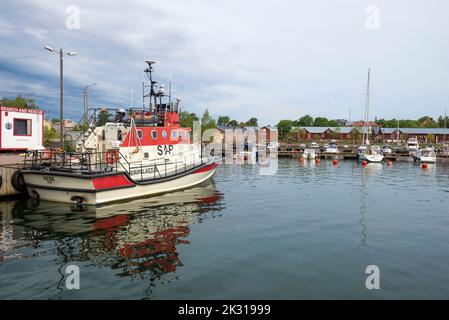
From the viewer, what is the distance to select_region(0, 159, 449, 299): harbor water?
25.2 feet

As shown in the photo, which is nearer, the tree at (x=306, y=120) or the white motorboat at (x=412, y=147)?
the white motorboat at (x=412, y=147)

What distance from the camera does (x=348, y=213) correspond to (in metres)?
15.6

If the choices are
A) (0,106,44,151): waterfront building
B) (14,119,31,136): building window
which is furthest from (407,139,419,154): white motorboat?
(14,119,31,136): building window

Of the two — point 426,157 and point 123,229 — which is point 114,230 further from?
point 426,157

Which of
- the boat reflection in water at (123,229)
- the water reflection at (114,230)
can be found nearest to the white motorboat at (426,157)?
the boat reflection in water at (123,229)

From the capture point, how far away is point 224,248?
10398mm

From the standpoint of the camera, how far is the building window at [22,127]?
Result: 23.2m

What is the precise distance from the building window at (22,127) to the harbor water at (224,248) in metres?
8.45

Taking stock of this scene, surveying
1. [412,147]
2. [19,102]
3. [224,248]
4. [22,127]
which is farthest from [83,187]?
[412,147]

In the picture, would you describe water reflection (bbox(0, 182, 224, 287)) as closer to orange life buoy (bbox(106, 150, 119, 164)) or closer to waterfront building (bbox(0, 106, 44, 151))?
orange life buoy (bbox(106, 150, 119, 164))

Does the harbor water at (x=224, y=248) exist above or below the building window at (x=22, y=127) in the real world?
below

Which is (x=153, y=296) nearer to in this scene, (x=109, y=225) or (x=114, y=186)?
(x=109, y=225)

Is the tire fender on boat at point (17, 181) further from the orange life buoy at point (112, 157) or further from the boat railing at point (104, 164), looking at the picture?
the orange life buoy at point (112, 157)

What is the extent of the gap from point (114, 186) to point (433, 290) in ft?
43.1
